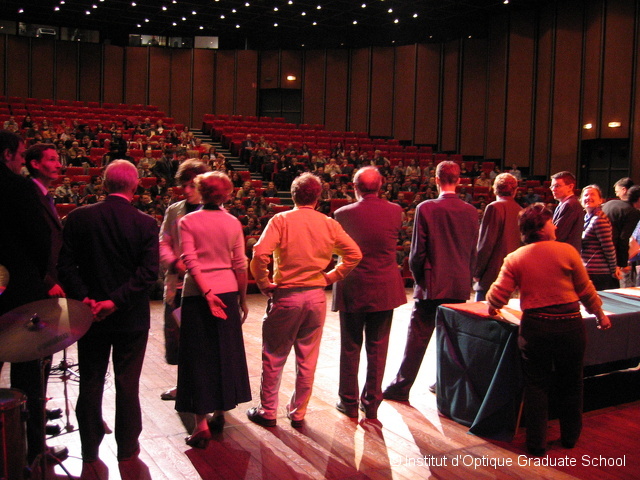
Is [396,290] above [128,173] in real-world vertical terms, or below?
below

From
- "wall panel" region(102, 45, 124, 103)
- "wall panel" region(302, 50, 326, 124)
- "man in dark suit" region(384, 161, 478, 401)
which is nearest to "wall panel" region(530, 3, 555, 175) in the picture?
"wall panel" region(302, 50, 326, 124)

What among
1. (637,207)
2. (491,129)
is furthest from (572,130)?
(637,207)

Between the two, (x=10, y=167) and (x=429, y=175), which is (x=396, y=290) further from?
(x=429, y=175)

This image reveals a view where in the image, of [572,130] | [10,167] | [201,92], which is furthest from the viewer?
[201,92]

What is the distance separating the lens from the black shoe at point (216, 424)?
3053 mm

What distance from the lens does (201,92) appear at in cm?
1941

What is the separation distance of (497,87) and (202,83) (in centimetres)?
911

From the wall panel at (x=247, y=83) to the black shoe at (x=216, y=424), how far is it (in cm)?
1742

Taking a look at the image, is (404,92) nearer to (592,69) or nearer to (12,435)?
(592,69)

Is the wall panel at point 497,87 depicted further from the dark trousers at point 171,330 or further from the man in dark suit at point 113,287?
the man in dark suit at point 113,287

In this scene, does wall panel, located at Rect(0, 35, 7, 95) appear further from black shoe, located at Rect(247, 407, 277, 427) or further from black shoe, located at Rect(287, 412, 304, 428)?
black shoe, located at Rect(287, 412, 304, 428)

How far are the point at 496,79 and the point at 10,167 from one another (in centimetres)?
1528

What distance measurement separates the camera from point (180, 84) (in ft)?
63.2

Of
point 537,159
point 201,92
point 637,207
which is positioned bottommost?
point 637,207
